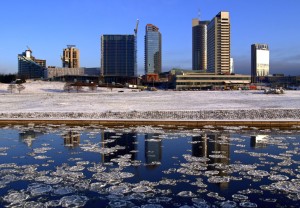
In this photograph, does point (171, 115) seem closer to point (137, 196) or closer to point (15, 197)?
point (137, 196)

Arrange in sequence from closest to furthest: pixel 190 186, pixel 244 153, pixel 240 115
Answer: pixel 190 186
pixel 244 153
pixel 240 115

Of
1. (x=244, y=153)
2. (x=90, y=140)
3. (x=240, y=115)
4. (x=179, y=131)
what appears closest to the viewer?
(x=244, y=153)

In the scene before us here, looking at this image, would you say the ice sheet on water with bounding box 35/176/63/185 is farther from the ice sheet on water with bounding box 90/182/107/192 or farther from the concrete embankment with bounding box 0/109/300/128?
the concrete embankment with bounding box 0/109/300/128

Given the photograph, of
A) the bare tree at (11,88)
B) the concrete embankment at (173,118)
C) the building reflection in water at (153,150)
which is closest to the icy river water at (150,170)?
the building reflection in water at (153,150)

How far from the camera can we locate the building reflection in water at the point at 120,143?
12867 millimetres

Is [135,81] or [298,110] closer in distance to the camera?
[298,110]

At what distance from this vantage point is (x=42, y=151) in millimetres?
13453

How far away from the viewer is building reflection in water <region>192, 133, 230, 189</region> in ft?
38.7

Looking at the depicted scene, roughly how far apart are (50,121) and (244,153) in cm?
1401

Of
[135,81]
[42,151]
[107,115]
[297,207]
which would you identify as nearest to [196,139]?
[42,151]

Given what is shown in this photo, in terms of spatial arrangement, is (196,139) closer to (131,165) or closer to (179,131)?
(179,131)

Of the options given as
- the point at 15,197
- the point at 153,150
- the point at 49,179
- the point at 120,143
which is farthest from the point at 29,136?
the point at 15,197

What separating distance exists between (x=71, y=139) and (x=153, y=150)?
4.63 metres

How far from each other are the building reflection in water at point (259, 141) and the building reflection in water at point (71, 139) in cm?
751
